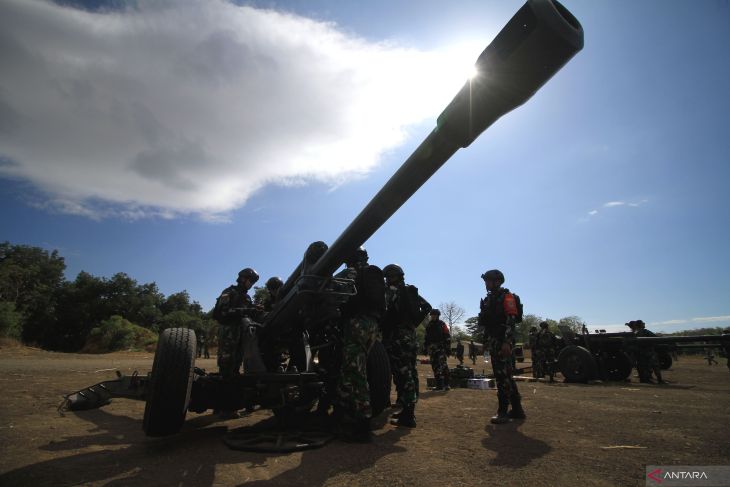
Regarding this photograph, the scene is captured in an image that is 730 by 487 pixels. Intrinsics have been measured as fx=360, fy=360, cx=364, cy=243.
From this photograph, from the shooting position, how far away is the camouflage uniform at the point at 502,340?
4.96m

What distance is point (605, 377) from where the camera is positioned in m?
11.5

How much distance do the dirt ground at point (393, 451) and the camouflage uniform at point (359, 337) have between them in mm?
385

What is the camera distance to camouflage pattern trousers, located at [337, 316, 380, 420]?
152 inches

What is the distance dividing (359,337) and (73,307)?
56383 millimetres

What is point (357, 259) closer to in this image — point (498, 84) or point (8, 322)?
point (498, 84)

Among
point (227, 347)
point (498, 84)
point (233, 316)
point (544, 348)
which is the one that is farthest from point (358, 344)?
point (544, 348)

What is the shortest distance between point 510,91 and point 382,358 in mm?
3754

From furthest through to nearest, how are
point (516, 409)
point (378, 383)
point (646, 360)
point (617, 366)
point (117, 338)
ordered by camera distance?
point (117, 338) → point (617, 366) → point (646, 360) → point (516, 409) → point (378, 383)

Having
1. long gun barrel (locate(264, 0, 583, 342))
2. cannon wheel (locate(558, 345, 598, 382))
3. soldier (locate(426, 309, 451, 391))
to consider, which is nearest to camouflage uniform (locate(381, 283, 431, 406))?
long gun barrel (locate(264, 0, 583, 342))

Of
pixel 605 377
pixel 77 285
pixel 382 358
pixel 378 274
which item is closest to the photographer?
pixel 378 274

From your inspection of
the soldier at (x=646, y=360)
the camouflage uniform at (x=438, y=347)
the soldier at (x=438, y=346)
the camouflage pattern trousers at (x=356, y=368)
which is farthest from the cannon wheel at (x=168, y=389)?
the soldier at (x=646, y=360)

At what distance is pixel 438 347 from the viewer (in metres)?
9.35

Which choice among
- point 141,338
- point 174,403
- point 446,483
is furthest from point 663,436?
point 141,338

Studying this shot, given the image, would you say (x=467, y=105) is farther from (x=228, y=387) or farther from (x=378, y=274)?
(x=228, y=387)
